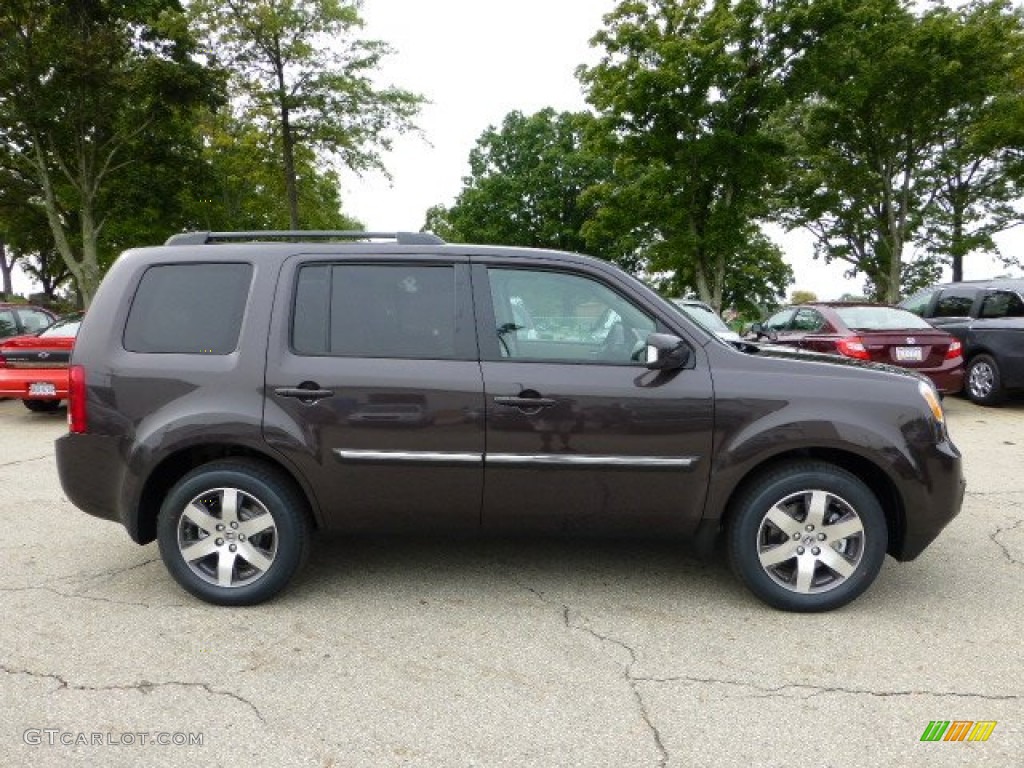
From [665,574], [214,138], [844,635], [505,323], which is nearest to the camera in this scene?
[844,635]

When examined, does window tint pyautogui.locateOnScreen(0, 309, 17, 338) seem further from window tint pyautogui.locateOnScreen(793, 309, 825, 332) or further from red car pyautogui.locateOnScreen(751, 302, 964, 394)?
window tint pyautogui.locateOnScreen(793, 309, 825, 332)

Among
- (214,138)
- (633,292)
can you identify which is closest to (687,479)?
(633,292)

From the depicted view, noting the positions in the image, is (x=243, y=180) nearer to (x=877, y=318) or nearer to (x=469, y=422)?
(x=877, y=318)

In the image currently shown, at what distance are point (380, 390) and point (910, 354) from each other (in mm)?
8121

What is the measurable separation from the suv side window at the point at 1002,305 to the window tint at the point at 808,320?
99.3 inches

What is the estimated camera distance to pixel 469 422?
3.38 meters

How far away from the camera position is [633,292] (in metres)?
3.52

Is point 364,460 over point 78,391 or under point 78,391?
under

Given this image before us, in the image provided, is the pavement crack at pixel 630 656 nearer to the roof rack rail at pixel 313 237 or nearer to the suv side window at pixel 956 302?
the roof rack rail at pixel 313 237

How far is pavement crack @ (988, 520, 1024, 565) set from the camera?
4.17 m

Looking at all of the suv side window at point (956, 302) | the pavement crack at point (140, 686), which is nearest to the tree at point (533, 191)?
the suv side window at point (956, 302)

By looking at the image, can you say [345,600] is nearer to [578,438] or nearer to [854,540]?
[578,438]

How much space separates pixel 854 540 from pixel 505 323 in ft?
6.41

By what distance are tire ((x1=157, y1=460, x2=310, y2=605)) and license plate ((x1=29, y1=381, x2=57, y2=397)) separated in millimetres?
6533
